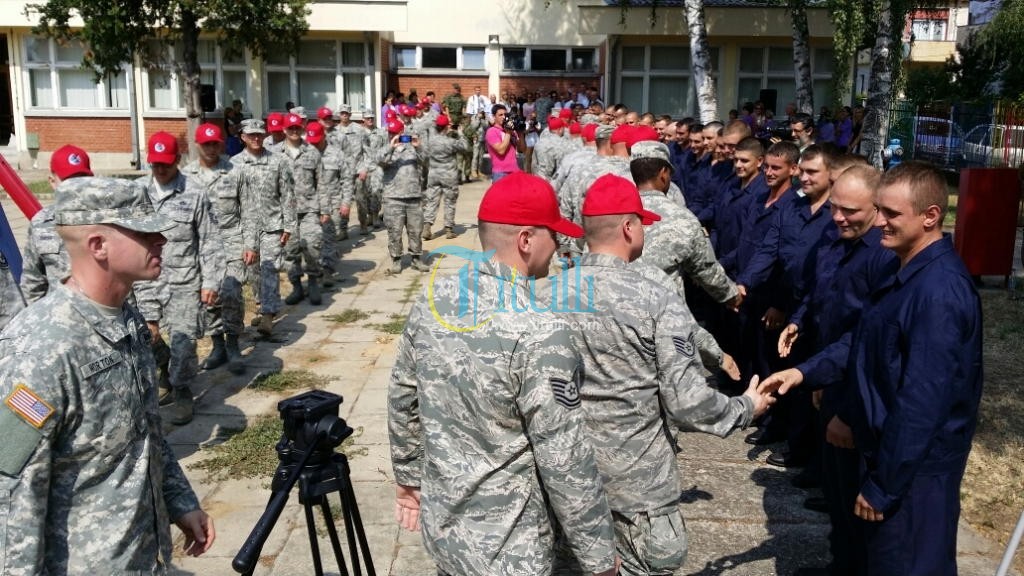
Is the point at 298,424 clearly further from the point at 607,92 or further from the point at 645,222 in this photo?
the point at 607,92

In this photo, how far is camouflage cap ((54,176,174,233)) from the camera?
98.3 inches

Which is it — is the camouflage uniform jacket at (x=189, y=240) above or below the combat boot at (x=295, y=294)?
above

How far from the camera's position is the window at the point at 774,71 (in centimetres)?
2473

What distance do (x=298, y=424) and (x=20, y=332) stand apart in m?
0.81

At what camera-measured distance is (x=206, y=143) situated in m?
7.55

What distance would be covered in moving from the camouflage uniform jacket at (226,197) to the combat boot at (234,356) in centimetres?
79

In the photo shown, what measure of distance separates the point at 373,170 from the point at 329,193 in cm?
187

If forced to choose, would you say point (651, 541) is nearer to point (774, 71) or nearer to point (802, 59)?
point (802, 59)

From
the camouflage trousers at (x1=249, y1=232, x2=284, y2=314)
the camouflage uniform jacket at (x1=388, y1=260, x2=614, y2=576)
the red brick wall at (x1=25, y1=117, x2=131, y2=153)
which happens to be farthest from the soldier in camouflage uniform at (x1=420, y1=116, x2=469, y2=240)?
the red brick wall at (x1=25, y1=117, x2=131, y2=153)

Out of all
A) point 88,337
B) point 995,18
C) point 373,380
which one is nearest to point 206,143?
point 373,380

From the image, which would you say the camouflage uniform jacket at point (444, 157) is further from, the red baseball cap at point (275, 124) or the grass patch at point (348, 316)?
the grass patch at point (348, 316)

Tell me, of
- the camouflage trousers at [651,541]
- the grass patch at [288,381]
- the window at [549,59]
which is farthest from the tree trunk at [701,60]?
the camouflage trousers at [651,541]

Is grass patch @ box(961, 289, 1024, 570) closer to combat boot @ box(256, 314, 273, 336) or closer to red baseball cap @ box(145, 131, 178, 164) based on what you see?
red baseball cap @ box(145, 131, 178, 164)

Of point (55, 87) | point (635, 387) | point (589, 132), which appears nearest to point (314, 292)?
point (589, 132)
